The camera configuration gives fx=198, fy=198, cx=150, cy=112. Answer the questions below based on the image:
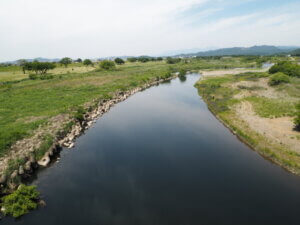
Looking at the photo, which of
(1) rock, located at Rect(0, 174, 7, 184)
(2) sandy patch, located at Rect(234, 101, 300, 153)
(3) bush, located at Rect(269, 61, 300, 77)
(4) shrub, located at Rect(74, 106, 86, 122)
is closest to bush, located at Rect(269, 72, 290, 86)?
(3) bush, located at Rect(269, 61, 300, 77)

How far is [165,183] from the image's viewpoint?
19391 mm

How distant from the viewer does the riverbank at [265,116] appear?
76.3 ft

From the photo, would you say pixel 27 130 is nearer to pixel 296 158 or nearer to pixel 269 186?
pixel 269 186

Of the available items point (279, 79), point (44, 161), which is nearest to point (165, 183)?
point (44, 161)

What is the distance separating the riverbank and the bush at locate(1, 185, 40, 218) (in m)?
24.6

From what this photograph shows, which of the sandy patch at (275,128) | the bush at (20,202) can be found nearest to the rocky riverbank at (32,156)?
the bush at (20,202)

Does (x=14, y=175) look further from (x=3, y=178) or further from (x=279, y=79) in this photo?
(x=279, y=79)

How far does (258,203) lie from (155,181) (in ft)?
30.0

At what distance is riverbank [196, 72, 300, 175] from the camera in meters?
23.3

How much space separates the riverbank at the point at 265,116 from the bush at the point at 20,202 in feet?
80.6

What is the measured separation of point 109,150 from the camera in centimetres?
A: 2627

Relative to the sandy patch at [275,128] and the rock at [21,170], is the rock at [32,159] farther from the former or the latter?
the sandy patch at [275,128]

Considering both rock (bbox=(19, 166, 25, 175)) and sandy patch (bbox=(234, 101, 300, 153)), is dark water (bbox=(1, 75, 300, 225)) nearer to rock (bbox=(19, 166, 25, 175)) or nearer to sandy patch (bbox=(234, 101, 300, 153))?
rock (bbox=(19, 166, 25, 175))

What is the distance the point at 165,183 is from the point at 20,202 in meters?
12.5
